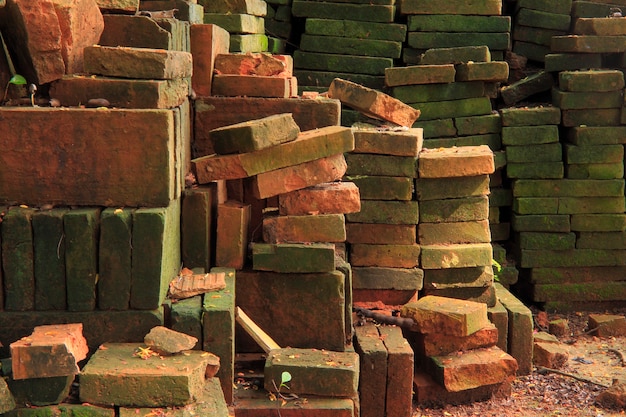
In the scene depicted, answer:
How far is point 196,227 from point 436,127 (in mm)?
4873

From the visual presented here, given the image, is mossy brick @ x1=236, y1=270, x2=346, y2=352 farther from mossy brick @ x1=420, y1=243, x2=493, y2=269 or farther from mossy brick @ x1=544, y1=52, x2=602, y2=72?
mossy brick @ x1=544, y1=52, x2=602, y2=72

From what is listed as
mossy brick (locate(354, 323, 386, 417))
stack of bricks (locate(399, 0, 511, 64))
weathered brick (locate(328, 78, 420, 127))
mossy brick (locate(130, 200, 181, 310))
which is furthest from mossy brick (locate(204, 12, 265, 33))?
mossy brick (locate(130, 200, 181, 310))

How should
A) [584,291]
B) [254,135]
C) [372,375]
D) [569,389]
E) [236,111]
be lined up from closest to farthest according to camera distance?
[254,135] → [236,111] → [372,375] → [569,389] → [584,291]

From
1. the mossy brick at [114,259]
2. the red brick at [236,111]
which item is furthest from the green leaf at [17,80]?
the red brick at [236,111]

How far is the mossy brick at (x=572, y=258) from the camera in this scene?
9891 millimetres

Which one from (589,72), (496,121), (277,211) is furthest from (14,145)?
(589,72)

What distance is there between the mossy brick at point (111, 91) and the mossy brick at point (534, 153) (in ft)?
19.2

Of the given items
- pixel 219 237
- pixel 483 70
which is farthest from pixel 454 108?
pixel 219 237

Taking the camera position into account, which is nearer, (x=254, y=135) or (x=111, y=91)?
(x=111, y=91)

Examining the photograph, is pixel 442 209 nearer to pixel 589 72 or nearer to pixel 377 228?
pixel 377 228

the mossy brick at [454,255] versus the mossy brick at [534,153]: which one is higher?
the mossy brick at [534,153]

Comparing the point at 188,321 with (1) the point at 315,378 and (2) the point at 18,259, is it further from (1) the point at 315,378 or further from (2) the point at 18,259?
(2) the point at 18,259

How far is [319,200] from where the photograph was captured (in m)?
5.96

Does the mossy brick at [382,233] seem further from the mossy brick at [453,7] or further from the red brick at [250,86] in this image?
the mossy brick at [453,7]
